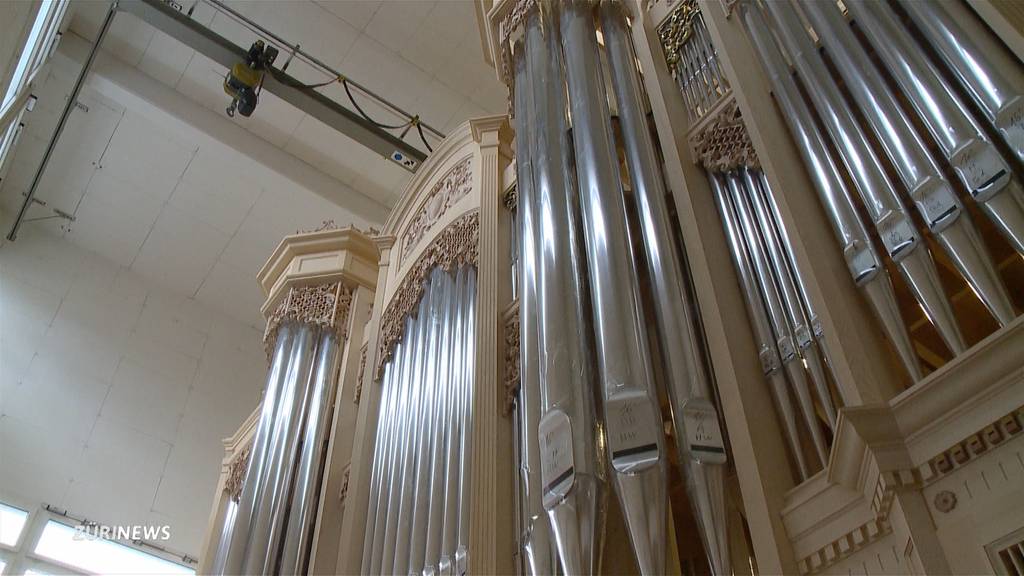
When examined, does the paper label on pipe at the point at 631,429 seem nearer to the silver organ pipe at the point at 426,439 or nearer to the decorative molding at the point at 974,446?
the decorative molding at the point at 974,446

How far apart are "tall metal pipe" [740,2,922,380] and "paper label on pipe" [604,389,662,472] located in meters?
0.66

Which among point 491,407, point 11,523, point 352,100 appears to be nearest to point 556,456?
point 491,407

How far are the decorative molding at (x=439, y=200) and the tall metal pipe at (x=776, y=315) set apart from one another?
204 cm

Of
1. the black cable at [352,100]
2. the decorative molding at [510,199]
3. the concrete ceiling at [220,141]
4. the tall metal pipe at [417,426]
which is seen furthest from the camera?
the concrete ceiling at [220,141]

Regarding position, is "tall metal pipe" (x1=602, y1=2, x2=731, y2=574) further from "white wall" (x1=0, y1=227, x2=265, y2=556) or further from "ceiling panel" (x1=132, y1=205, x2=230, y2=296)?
"ceiling panel" (x1=132, y1=205, x2=230, y2=296)

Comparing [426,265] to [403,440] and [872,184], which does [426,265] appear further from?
[872,184]

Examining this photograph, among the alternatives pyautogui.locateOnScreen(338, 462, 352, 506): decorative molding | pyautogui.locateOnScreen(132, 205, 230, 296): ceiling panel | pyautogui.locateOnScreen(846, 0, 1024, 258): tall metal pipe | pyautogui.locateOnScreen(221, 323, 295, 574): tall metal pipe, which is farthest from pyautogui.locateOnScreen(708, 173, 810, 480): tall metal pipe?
pyautogui.locateOnScreen(132, 205, 230, 296): ceiling panel

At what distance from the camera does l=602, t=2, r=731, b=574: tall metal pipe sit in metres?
2.27

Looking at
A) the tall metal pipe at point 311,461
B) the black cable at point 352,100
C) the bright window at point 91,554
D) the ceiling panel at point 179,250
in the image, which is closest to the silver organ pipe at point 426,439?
the tall metal pipe at point 311,461

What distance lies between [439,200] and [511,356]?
1.67 m

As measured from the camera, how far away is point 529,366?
3041mm

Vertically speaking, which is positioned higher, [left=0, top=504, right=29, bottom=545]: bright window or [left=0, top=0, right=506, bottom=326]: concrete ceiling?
[left=0, top=0, right=506, bottom=326]: concrete ceiling

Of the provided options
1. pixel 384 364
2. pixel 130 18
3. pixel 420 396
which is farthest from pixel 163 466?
pixel 420 396

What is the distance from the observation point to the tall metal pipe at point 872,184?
83.0 inches
